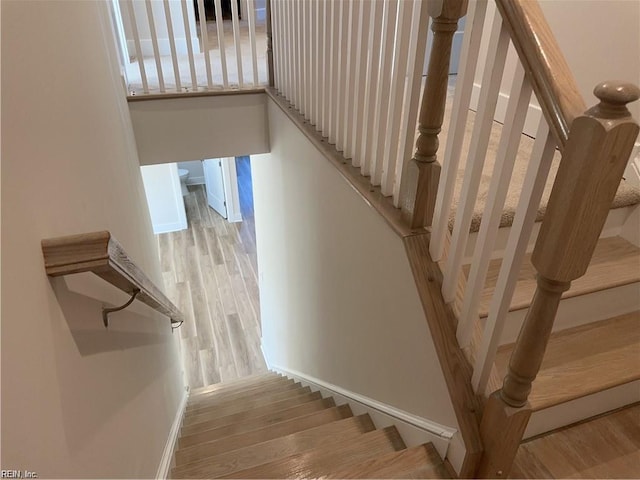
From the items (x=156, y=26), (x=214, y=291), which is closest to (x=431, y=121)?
(x=156, y=26)

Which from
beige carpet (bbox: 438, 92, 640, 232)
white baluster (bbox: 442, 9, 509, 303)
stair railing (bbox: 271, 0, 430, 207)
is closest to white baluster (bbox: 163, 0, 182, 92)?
stair railing (bbox: 271, 0, 430, 207)

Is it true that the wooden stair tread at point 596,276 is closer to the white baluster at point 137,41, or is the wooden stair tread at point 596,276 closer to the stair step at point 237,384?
the white baluster at point 137,41

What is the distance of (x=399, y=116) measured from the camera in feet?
4.71

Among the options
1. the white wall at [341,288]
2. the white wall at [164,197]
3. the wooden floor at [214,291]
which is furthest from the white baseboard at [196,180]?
the white wall at [341,288]

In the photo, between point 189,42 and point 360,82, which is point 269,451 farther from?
point 189,42

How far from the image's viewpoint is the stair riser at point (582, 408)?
4.45 ft

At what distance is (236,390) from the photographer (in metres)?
3.81

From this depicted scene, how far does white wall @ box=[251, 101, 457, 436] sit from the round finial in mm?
758

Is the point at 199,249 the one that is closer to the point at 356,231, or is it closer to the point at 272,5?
the point at 272,5

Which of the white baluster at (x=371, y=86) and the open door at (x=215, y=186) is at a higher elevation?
the white baluster at (x=371, y=86)

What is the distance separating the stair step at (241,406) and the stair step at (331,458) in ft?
4.45

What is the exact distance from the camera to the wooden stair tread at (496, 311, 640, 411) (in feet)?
→ 4.36

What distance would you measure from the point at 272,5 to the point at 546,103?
2.37 metres

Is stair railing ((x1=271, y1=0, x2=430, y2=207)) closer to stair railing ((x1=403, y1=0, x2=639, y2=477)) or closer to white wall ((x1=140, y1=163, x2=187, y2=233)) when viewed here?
stair railing ((x1=403, y1=0, x2=639, y2=477))
